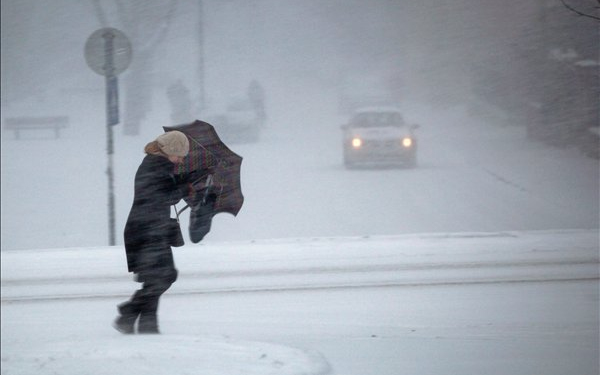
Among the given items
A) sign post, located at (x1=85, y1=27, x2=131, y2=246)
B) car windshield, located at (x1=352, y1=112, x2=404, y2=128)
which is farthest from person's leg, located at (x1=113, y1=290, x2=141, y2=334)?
car windshield, located at (x1=352, y1=112, x2=404, y2=128)

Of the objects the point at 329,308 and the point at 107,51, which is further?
the point at 329,308

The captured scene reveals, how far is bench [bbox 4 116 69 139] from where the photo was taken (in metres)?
11.8

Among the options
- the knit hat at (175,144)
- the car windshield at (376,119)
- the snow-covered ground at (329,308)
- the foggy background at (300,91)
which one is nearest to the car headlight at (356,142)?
the car windshield at (376,119)

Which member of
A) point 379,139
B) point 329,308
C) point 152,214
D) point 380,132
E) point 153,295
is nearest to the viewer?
point 152,214

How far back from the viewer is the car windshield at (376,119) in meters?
10.2

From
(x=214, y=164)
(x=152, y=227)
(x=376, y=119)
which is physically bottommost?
(x=152, y=227)

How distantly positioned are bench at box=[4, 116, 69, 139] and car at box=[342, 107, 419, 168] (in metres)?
5.10

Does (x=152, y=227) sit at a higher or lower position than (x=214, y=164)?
lower

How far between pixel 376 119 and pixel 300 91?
64.9 inches

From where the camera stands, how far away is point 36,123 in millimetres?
11750

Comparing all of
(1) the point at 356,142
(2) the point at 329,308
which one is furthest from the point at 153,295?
(1) the point at 356,142

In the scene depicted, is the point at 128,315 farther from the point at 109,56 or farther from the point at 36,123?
the point at 36,123

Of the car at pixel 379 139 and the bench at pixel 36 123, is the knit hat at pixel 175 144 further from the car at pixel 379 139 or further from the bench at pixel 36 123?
the bench at pixel 36 123

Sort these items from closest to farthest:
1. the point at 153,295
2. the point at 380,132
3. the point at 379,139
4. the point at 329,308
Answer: the point at 153,295 < the point at 329,308 < the point at 380,132 < the point at 379,139
